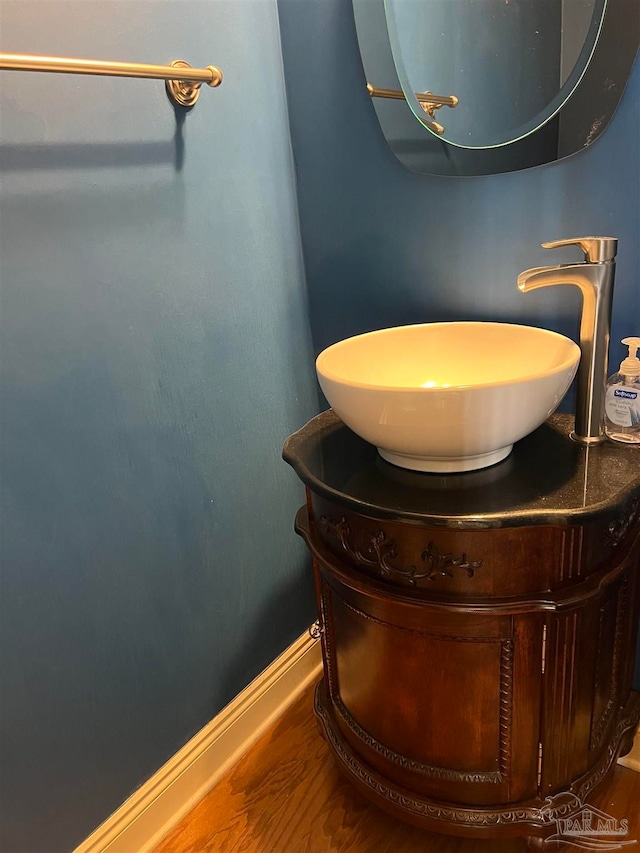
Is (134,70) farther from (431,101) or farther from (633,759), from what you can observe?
(633,759)

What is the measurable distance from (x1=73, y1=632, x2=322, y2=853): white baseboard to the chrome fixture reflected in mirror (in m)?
1.15

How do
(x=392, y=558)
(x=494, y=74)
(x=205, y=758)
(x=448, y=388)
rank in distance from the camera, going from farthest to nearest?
(x=205, y=758) < (x=494, y=74) < (x=392, y=558) < (x=448, y=388)

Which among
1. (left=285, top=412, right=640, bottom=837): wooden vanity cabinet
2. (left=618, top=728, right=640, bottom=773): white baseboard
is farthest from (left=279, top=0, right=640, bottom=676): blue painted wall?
(left=618, top=728, right=640, bottom=773): white baseboard

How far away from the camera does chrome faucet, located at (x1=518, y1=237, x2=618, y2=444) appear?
98 cm

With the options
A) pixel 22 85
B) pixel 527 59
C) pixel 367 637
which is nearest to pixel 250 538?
pixel 367 637

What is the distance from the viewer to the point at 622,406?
1.04m

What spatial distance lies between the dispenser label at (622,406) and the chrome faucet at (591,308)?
36 mm

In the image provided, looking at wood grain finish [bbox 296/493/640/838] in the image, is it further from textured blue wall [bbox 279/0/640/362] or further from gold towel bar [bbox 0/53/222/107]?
gold towel bar [bbox 0/53/222/107]

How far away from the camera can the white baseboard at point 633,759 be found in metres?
1.33

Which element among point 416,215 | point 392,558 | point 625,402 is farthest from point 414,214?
point 392,558

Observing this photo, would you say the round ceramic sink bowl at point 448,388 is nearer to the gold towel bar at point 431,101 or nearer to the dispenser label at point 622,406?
the dispenser label at point 622,406

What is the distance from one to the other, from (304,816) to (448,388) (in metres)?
Result: 0.97

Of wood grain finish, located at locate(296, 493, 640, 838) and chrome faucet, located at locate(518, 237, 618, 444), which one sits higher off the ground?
chrome faucet, located at locate(518, 237, 618, 444)

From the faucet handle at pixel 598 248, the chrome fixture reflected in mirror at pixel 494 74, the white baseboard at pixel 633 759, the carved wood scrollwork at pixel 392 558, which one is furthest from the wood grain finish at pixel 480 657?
the chrome fixture reflected in mirror at pixel 494 74
